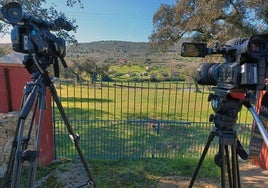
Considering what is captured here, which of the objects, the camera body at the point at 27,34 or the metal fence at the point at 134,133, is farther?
the metal fence at the point at 134,133

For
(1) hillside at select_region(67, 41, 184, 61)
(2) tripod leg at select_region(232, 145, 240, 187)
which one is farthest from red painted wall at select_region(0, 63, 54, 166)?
(1) hillside at select_region(67, 41, 184, 61)

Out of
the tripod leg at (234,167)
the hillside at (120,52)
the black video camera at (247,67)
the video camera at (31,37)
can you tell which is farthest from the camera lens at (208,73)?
the hillside at (120,52)

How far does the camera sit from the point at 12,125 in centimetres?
277

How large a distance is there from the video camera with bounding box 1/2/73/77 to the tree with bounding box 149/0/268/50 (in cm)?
776

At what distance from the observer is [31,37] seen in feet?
4.72

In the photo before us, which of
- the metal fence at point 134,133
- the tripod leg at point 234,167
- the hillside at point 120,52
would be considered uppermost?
the hillside at point 120,52

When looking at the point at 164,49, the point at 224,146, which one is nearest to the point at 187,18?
the point at 164,49

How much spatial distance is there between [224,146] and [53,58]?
1377mm

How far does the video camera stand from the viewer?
137cm

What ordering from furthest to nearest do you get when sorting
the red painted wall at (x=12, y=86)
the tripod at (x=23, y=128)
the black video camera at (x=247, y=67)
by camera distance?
1. the red painted wall at (x=12, y=86)
2. the tripod at (x=23, y=128)
3. the black video camera at (x=247, y=67)

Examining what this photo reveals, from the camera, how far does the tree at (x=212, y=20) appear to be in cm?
827

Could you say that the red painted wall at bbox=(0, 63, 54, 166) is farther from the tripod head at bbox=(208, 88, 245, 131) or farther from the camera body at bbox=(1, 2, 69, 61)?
the tripod head at bbox=(208, 88, 245, 131)

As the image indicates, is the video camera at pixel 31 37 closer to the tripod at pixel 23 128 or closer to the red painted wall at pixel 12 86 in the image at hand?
the tripod at pixel 23 128

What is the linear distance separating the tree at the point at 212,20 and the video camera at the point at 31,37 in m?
7.76
